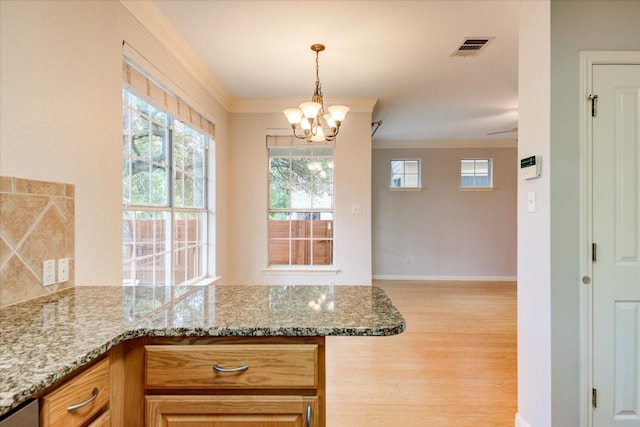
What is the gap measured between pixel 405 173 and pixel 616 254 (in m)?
4.67

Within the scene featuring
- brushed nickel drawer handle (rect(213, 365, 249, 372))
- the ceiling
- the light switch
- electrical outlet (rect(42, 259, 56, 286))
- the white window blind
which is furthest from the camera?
the ceiling

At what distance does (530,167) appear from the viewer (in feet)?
5.99

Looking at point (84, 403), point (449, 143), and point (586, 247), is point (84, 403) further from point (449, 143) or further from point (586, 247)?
point (449, 143)

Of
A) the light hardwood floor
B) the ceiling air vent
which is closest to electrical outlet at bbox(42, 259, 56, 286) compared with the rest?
the light hardwood floor

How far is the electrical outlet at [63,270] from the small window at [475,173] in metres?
6.10

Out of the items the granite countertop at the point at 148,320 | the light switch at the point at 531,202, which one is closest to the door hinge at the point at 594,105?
the light switch at the point at 531,202

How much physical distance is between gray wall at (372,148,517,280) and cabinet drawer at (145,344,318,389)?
5.41m

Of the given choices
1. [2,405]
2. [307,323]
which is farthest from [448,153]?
[2,405]

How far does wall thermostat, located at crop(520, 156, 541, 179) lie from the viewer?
177 cm

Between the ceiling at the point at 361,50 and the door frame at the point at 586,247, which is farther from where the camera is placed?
the ceiling at the point at 361,50

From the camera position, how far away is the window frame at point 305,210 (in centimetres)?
408

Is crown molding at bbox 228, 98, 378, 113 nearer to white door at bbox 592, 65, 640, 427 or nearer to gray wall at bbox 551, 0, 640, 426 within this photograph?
gray wall at bbox 551, 0, 640, 426

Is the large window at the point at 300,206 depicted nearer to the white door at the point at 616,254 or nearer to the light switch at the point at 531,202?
the light switch at the point at 531,202

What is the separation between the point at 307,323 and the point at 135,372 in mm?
526
